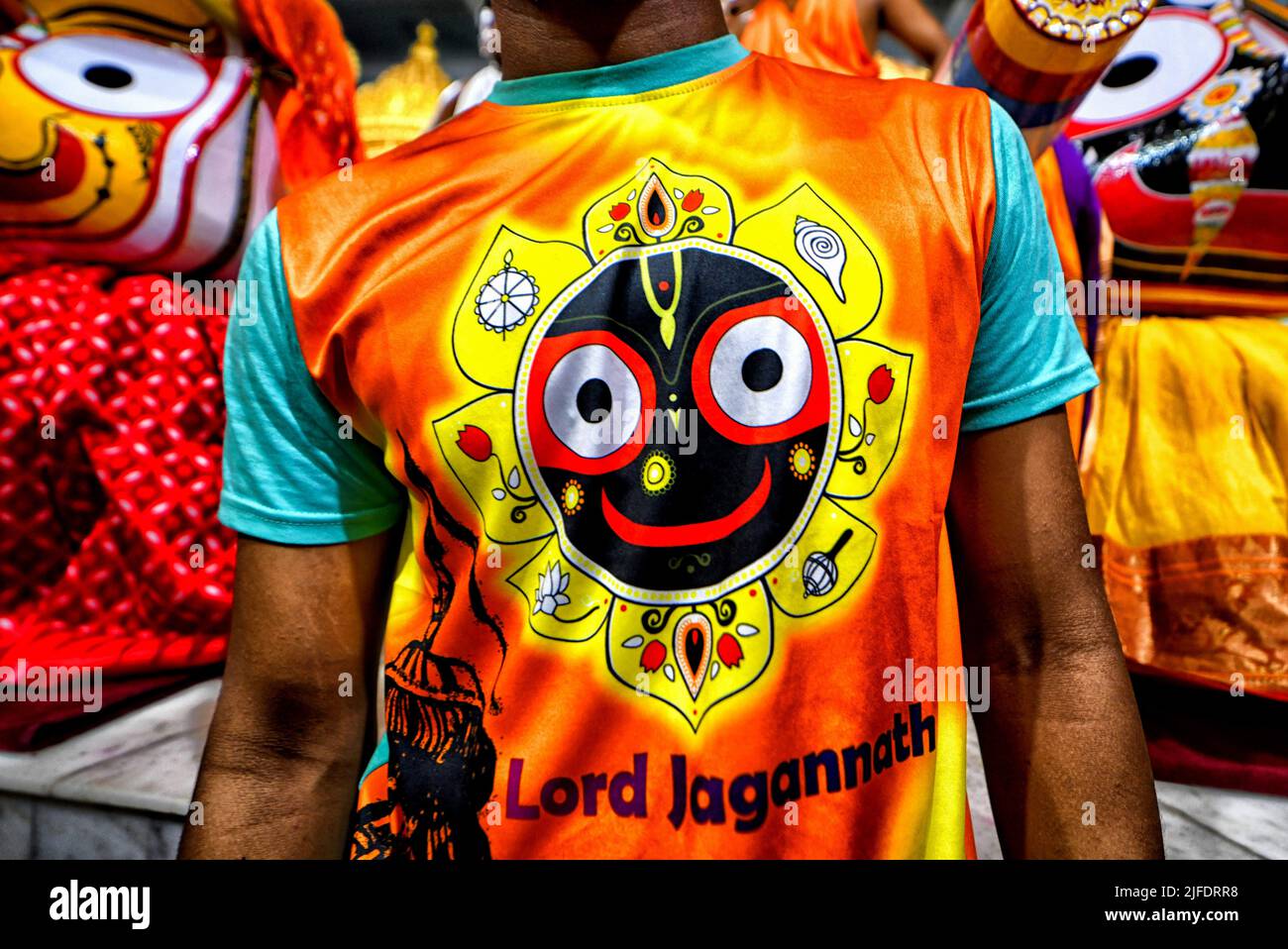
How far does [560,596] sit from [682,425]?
0.13 m

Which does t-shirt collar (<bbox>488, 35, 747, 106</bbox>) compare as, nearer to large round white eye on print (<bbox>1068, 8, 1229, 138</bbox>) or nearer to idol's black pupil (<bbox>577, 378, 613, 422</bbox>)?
idol's black pupil (<bbox>577, 378, 613, 422</bbox>)

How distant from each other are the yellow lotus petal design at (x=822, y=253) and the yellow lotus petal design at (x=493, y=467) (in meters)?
0.18

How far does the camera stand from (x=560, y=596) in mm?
554

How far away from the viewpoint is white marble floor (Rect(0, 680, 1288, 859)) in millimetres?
1055

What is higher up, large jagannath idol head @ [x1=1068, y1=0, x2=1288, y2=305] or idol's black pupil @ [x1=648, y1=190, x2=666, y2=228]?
large jagannath idol head @ [x1=1068, y1=0, x2=1288, y2=305]

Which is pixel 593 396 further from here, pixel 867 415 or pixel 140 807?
pixel 140 807

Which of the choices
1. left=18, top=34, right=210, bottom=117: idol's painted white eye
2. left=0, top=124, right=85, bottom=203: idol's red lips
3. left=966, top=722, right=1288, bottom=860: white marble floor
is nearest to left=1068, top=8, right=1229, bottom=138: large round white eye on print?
left=966, top=722, right=1288, bottom=860: white marble floor

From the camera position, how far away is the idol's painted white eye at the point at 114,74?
1.46 meters

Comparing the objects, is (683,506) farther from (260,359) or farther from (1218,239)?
(1218,239)

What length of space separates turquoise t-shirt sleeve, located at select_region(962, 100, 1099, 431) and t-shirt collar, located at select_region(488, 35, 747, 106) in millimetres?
180

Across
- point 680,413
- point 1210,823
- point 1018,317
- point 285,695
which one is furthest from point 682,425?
point 1210,823

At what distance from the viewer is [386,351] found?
56 cm

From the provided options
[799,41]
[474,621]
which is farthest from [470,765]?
[799,41]
